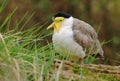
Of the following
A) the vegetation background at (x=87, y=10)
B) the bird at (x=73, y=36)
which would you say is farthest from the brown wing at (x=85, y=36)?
the vegetation background at (x=87, y=10)

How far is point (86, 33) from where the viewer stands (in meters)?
6.73

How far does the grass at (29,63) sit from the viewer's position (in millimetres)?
4996

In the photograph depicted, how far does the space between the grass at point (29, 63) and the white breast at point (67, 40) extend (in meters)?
0.47

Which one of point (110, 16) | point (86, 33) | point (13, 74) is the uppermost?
point (110, 16)

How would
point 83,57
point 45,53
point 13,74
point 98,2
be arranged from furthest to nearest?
1. point 98,2
2. point 83,57
3. point 45,53
4. point 13,74

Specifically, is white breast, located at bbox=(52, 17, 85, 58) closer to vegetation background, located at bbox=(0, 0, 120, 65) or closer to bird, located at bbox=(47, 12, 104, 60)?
bird, located at bbox=(47, 12, 104, 60)

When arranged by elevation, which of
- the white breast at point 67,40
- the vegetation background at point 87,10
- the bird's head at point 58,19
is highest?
the vegetation background at point 87,10

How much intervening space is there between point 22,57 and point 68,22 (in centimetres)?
141

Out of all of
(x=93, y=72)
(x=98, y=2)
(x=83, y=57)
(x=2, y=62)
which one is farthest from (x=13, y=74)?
(x=98, y=2)

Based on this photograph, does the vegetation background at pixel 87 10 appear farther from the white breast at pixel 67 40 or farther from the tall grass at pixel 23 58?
the tall grass at pixel 23 58

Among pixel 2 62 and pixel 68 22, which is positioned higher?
pixel 68 22

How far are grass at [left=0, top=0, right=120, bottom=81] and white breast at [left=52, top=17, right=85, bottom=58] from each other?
47 centimetres

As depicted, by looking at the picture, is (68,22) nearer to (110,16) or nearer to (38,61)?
(38,61)

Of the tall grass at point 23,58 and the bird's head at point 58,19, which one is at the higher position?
the bird's head at point 58,19
